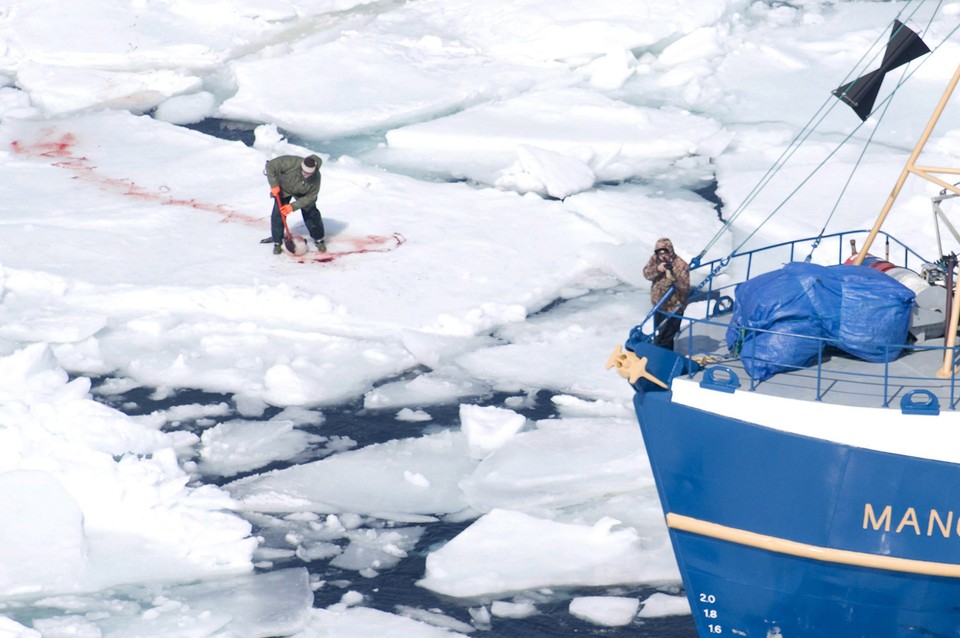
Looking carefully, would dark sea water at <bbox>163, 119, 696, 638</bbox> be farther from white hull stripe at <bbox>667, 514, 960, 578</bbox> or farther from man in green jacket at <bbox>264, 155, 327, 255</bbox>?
man in green jacket at <bbox>264, 155, 327, 255</bbox>

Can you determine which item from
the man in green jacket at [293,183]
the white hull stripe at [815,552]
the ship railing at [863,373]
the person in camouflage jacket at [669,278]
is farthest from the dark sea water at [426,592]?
the man in green jacket at [293,183]

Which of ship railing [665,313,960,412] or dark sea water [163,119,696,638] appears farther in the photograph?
dark sea water [163,119,696,638]

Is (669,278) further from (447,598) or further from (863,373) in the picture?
(447,598)


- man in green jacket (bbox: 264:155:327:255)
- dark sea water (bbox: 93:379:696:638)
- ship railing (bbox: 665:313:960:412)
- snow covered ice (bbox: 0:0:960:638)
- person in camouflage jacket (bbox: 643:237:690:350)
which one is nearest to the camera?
ship railing (bbox: 665:313:960:412)

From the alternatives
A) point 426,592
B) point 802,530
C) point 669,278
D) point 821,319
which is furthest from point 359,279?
point 802,530

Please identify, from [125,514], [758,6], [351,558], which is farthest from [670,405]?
[758,6]

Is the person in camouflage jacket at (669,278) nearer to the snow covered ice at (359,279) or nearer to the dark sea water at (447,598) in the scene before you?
the snow covered ice at (359,279)

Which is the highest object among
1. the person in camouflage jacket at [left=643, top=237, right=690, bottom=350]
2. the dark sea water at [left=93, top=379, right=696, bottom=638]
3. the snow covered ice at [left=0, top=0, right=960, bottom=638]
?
the person in camouflage jacket at [left=643, top=237, right=690, bottom=350]

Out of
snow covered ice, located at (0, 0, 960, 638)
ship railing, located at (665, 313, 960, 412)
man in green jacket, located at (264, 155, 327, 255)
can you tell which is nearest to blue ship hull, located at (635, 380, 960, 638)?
ship railing, located at (665, 313, 960, 412)
